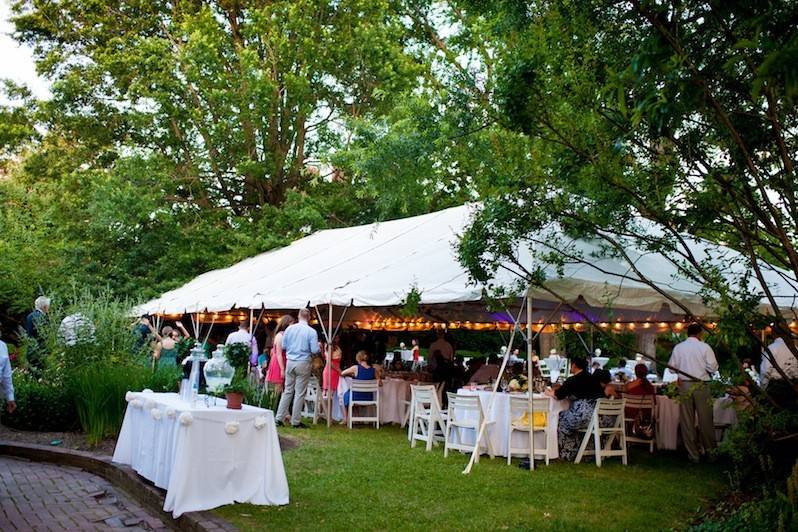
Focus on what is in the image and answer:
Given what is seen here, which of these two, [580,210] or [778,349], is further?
[778,349]

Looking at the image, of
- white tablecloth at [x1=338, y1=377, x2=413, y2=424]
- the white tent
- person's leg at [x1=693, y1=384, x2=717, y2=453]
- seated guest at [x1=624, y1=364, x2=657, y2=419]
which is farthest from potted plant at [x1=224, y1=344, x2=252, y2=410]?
person's leg at [x1=693, y1=384, x2=717, y2=453]

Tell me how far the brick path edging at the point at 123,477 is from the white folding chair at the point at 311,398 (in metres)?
4.18

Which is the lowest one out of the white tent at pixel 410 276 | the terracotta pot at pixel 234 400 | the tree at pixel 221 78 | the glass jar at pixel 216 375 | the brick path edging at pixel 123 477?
the brick path edging at pixel 123 477

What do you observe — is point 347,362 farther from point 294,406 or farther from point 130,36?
point 130,36

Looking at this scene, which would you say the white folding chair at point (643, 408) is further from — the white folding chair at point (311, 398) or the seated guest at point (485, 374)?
the white folding chair at point (311, 398)

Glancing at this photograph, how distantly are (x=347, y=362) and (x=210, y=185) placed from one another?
899cm

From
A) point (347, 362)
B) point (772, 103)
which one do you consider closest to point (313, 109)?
point (347, 362)

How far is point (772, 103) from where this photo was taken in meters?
4.62

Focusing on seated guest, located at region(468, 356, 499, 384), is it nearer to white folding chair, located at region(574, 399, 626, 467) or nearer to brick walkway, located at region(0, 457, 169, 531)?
white folding chair, located at region(574, 399, 626, 467)

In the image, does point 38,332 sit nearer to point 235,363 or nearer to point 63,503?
point 63,503

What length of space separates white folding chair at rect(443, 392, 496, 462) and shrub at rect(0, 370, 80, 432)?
4.56 m

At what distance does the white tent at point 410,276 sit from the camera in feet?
28.1

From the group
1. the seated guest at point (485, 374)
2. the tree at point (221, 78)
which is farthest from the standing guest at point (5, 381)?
the tree at point (221, 78)

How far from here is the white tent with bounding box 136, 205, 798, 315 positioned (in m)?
8.56
